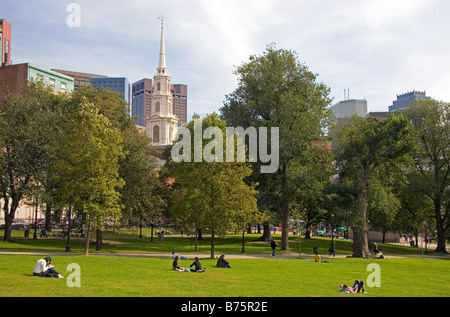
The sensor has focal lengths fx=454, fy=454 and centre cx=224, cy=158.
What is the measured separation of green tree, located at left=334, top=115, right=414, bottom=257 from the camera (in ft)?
136

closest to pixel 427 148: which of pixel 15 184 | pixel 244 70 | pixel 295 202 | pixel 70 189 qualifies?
pixel 295 202

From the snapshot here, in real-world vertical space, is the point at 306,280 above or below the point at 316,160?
below

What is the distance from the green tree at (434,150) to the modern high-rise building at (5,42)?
7360 cm

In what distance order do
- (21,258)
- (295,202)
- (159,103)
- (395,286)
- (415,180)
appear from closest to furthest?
1. (395,286)
2. (21,258)
3. (295,202)
4. (415,180)
5. (159,103)

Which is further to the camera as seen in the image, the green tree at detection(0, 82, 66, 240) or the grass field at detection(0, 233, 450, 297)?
Answer: the green tree at detection(0, 82, 66, 240)

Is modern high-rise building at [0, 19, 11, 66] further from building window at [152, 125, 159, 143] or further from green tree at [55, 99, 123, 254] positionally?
green tree at [55, 99, 123, 254]

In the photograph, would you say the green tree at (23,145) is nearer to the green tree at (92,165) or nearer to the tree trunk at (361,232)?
the green tree at (92,165)

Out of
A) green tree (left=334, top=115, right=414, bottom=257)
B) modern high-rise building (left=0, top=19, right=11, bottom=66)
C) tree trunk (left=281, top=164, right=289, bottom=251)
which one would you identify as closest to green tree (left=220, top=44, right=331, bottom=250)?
tree trunk (left=281, top=164, right=289, bottom=251)

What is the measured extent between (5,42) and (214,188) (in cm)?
7378

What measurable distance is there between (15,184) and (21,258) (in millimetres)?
16007

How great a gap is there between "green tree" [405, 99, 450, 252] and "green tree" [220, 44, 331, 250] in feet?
50.8

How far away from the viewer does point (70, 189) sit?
3167cm

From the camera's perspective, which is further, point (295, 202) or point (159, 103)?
point (159, 103)
